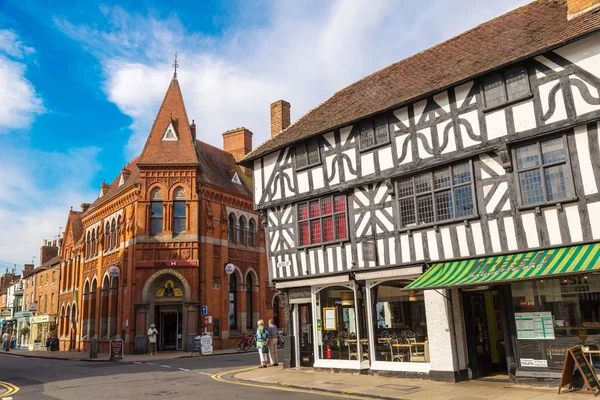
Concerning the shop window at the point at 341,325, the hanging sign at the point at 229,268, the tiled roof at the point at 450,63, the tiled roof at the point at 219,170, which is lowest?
the shop window at the point at 341,325

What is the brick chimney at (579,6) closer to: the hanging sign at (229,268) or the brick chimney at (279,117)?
the brick chimney at (279,117)

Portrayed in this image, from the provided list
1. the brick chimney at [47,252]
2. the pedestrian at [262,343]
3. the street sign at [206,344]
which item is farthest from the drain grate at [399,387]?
the brick chimney at [47,252]

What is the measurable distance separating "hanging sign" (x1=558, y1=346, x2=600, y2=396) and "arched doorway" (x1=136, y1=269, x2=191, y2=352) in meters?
21.1

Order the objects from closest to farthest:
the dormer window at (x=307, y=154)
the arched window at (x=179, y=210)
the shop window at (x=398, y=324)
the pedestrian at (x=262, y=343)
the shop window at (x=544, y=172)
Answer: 1. the shop window at (x=544, y=172)
2. the shop window at (x=398, y=324)
3. the dormer window at (x=307, y=154)
4. the pedestrian at (x=262, y=343)
5. the arched window at (x=179, y=210)

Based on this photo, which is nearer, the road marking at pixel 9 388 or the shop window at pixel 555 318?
the shop window at pixel 555 318

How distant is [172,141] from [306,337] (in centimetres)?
1889

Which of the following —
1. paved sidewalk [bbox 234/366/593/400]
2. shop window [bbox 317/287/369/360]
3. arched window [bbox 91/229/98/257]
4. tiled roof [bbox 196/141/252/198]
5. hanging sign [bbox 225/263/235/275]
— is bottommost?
paved sidewalk [bbox 234/366/593/400]

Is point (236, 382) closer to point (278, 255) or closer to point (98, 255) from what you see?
point (278, 255)

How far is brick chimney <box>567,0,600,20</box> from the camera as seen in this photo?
1225 centimetres

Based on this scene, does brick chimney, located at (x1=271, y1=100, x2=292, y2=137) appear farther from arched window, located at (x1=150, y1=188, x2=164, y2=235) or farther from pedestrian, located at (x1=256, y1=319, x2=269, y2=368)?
arched window, located at (x1=150, y1=188, x2=164, y2=235)

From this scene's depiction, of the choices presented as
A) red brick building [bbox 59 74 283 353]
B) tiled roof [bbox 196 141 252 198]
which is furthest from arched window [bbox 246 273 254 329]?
tiled roof [bbox 196 141 252 198]

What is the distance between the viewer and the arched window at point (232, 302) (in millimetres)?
31797

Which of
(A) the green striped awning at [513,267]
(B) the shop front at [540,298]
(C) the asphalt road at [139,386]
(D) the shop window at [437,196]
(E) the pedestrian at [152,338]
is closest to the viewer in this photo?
(A) the green striped awning at [513,267]

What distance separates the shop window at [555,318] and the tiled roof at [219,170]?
22441 millimetres
